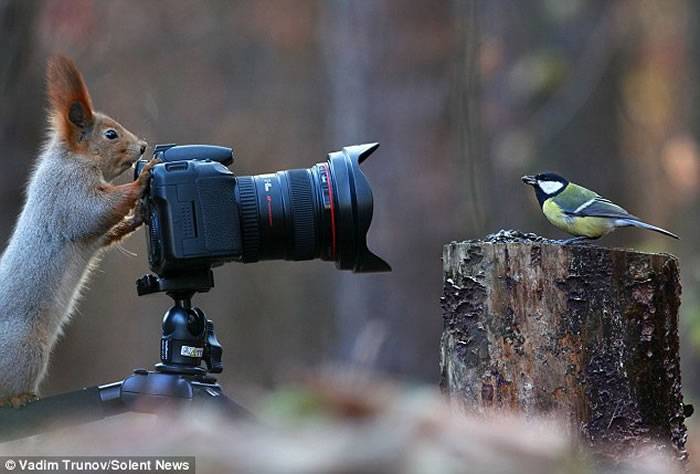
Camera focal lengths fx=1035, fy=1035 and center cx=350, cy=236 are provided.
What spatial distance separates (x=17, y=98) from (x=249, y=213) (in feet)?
13.1

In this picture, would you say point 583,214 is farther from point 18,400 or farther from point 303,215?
point 18,400

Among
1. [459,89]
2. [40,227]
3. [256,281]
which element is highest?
[459,89]

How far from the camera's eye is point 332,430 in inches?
42.0

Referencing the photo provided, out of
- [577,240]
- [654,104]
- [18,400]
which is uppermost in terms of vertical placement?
[654,104]

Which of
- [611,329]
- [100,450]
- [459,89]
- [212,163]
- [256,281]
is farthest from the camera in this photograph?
[256,281]

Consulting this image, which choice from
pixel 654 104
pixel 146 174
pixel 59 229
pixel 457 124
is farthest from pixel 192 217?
pixel 654 104

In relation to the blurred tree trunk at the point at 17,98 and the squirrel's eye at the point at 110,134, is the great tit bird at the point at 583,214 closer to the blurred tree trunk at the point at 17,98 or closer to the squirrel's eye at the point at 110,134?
the squirrel's eye at the point at 110,134

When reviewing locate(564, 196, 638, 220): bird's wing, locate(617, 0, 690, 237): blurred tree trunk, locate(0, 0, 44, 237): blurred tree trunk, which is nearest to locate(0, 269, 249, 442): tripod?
locate(564, 196, 638, 220): bird's wing

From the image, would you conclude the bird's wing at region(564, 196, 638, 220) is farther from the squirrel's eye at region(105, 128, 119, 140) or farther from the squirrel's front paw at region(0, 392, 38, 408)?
the squirrel's front paw at region(0, 392, 38, 408)

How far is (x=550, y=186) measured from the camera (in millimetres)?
3406

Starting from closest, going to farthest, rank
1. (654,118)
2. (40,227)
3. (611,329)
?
(611,329) < (40,227) < (654,118)

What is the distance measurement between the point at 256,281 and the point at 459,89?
37.3 feet

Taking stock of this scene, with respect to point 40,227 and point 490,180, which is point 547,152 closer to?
point 490,180

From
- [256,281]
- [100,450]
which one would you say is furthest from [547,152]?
[256,281]
